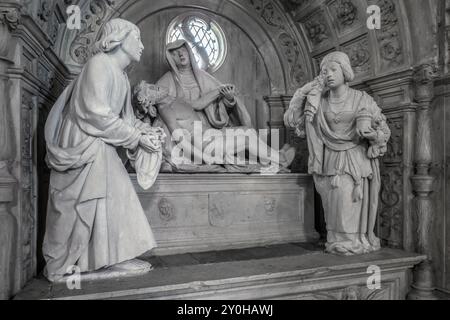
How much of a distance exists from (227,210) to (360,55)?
233 centimetres

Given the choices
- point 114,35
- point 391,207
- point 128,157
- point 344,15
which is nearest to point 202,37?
point 344,15

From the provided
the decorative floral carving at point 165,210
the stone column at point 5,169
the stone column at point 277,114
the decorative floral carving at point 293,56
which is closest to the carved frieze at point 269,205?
the decorative floral carving at point 165,210

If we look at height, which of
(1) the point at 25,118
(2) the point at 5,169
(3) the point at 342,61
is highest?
(3) the point at 342,61

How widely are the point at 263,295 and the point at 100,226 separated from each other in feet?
4.50

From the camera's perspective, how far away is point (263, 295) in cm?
286

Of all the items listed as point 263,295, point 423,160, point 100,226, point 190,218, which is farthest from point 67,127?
point 423,160

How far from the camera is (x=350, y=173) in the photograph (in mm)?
3352

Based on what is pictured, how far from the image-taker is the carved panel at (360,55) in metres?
4.05

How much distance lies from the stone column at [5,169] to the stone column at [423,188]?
3416 mm

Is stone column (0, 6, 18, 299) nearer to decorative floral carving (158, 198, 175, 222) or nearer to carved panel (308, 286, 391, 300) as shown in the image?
decorative floral carving (158, 198, 175, 222)

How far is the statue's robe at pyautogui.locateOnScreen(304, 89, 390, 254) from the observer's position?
11.0 feet

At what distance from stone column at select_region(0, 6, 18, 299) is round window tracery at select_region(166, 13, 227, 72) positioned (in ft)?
8.08

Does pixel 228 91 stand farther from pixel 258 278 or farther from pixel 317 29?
pixel 258 278

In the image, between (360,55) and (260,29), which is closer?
(360,55)
